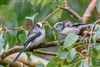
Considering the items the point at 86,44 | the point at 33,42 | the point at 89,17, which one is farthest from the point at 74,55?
the point at 89,17

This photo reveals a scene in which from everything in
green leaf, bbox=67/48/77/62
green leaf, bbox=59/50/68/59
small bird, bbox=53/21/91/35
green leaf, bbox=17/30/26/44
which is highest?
small bird, bbox=53/21/91/35

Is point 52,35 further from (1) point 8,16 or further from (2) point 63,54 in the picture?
(1) point 8,16

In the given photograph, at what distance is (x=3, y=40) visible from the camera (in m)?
2.01

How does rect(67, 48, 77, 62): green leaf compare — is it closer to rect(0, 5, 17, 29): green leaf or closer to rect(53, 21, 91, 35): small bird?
rect(53, 21, 91, 35): small bird

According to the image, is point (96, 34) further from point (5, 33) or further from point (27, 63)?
point (27, 63)

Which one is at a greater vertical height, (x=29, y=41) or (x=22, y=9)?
(x=22, y=9)

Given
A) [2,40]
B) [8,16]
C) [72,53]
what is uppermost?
[8,16]

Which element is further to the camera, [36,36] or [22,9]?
[22,9]

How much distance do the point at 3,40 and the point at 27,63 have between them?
0.79 metres

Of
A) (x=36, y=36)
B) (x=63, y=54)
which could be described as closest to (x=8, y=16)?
(x=36, y=36)

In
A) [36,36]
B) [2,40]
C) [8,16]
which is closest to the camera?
[2,40]

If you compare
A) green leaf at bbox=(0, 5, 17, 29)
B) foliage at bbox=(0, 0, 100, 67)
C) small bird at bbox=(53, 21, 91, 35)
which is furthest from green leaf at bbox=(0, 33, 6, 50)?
green leaf at bbox=(0, 5, 17, 29)

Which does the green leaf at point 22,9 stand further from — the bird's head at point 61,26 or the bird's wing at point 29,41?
the bird's head at point 61,26

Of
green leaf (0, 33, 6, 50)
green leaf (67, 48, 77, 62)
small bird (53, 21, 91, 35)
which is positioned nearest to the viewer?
green leaf (67, 48, 77, 62)
